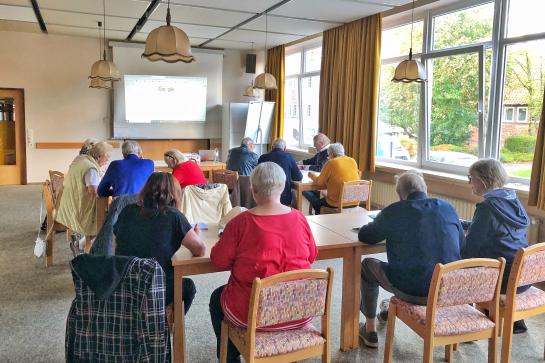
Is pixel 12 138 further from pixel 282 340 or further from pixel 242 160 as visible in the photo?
pixel 282 340

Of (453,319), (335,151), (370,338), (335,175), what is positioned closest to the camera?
Answer: (453,319)

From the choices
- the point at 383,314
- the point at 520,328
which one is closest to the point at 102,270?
the point at 383,314

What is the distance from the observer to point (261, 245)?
206 cm

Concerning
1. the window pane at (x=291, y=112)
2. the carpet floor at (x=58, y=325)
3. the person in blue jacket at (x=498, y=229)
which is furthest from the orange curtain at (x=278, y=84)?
the person in blue jacket at (x=498, y=229)

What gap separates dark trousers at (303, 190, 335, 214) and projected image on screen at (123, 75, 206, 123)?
4614mm

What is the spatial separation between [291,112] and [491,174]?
23.5 feet

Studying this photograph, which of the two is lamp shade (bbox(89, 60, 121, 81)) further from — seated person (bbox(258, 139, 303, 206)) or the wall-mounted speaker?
the wall-mounted speaker

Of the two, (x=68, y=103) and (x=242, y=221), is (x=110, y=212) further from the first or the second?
(x=68, y=103)

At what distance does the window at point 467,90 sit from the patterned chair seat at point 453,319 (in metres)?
2.93

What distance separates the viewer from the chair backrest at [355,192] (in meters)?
4.72

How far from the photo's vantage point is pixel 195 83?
9.58m

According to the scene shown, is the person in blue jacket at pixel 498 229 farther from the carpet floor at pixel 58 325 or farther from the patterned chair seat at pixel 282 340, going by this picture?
the patterned chair seat at pixel 282 340

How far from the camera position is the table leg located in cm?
236

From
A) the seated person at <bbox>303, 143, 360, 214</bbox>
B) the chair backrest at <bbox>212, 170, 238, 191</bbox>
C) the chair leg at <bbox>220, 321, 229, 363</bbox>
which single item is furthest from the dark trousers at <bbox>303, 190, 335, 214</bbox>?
the chair leg at <bbox>220, 321, 229, 363</bbox>
